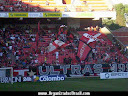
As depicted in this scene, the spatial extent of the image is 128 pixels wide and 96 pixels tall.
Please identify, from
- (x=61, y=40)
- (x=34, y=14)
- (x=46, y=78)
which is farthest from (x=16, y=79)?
(x=34, y=14)

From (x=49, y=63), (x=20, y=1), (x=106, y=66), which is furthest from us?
(x=20, y=1)

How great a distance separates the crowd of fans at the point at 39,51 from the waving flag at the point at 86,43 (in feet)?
1.58

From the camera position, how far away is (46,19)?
40.1 meters

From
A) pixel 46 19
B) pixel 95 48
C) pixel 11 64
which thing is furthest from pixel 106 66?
pixel 46 19

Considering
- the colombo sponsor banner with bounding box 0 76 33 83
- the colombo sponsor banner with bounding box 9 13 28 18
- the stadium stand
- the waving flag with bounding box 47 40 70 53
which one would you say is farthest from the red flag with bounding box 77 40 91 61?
the colombo sponsor banner with bounding box 0 76 33 83

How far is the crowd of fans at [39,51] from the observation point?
3384 cm

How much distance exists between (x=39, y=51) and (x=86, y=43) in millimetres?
5490

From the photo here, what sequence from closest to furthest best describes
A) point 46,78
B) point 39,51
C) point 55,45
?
point 46,78 → point 39,51 → point 55,45

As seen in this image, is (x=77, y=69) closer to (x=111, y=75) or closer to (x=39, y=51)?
(x=111, y=75)

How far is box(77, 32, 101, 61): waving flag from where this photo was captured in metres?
35.3

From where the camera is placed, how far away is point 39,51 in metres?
35.3

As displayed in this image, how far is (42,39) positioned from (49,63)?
15.8ft

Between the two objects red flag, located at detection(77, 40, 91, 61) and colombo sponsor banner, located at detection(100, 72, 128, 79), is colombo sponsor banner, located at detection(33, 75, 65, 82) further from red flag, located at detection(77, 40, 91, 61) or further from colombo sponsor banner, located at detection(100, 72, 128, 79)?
red flag, located at detection(77, 40, 91, 61)

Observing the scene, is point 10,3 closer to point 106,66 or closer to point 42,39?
point 42,39
